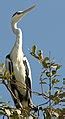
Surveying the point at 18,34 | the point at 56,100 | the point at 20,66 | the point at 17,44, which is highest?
the point at 18,34

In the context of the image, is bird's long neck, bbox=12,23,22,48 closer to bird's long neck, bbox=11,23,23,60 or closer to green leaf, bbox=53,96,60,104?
bird's long neck, bbox=11,23,23,60

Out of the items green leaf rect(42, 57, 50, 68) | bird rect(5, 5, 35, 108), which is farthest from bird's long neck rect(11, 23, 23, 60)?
green leaf rect(42, 57, 50, 68)

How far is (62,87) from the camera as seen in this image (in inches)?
134

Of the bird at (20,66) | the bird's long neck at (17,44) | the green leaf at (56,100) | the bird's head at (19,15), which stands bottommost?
the green leaf at (56,100)

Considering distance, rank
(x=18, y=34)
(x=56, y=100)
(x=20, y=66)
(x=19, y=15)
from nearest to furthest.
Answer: (x=56, y=100) < (x=20, y=66) < (x=18, y=34) < (x=19, y=15)

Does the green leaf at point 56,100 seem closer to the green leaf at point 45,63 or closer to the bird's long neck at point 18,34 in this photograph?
the green leaf at point 45,63

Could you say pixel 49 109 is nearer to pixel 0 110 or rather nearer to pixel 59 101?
pixel 59 101

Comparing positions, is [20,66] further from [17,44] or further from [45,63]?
[45,63]

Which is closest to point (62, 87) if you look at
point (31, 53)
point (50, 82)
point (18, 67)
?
point (50, 82)

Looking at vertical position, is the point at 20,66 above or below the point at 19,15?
below

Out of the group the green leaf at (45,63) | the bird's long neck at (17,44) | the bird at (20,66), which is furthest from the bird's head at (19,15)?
the green leaf at (45,63)

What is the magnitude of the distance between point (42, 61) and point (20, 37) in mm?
4540

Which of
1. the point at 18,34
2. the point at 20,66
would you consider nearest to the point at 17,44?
the point at 18,34

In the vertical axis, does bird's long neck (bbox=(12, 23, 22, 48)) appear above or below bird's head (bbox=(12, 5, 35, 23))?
below
